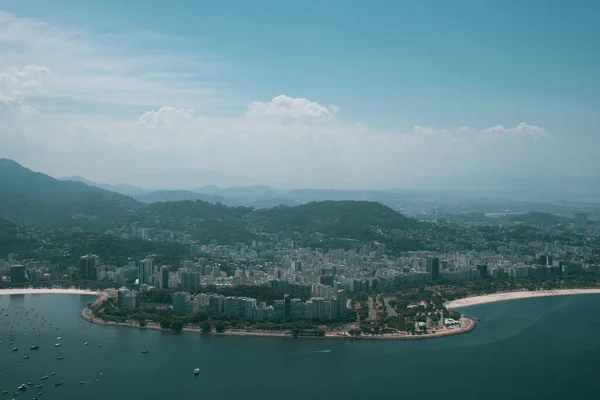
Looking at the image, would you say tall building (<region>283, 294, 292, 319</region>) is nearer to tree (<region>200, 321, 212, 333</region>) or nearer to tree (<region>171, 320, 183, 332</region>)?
tree (<region>200, 321, 212, 333</region>)

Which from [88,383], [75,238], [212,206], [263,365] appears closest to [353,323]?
[263,365]

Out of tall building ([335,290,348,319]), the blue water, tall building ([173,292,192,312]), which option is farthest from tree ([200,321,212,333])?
tall building ([335,290,348,319])

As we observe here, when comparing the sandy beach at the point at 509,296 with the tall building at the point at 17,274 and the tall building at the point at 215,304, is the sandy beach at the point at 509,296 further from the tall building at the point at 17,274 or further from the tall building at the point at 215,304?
the tall building at the point at 17,274

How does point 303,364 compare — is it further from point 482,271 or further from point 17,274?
point 17,274

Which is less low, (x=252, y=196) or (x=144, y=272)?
(x=252, y=196)

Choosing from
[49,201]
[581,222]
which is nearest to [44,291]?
[49,201]

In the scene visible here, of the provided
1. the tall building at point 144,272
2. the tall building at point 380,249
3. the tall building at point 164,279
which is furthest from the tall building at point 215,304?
the tall building at point 380,249

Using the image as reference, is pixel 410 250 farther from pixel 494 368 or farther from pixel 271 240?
pixel 494 368
